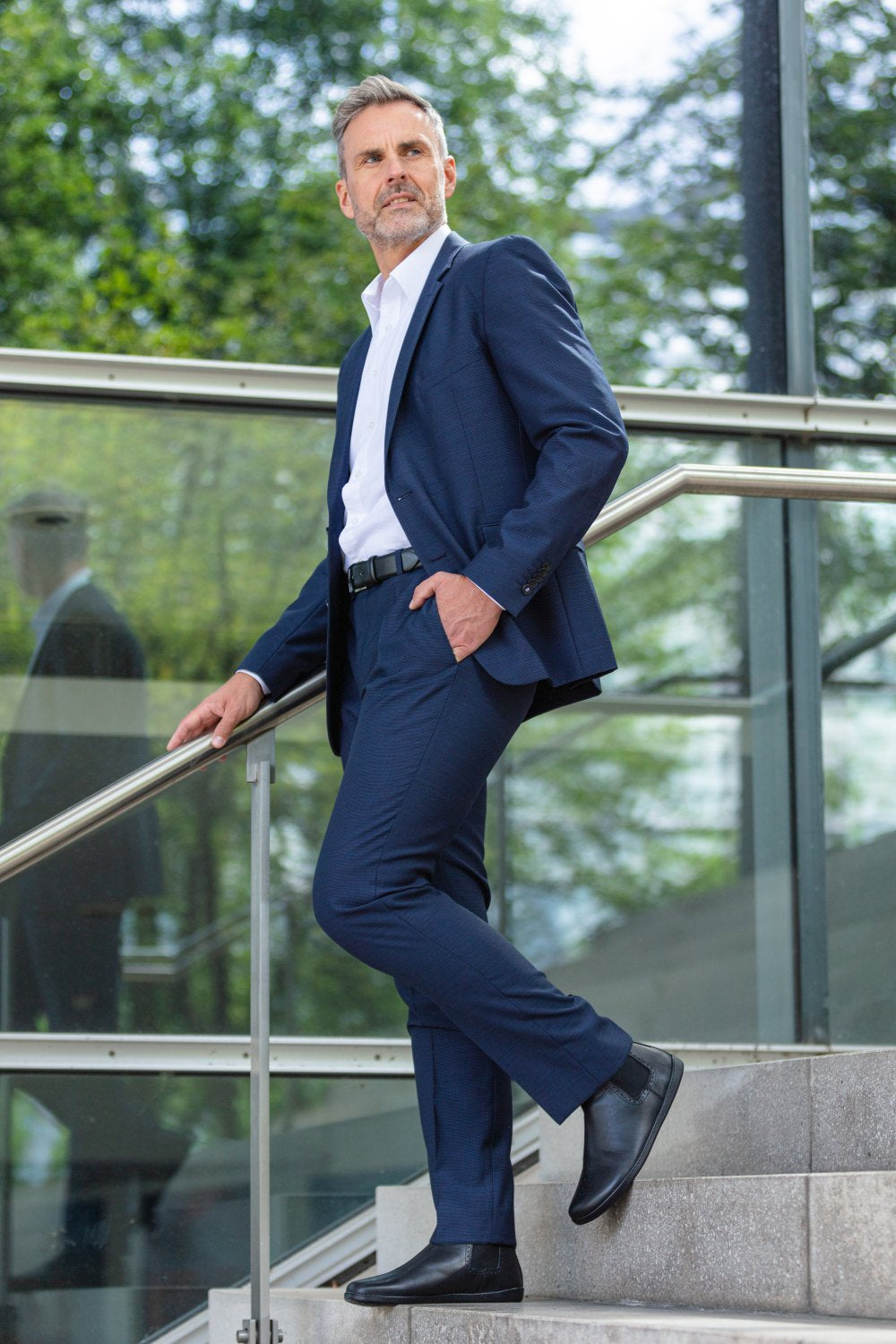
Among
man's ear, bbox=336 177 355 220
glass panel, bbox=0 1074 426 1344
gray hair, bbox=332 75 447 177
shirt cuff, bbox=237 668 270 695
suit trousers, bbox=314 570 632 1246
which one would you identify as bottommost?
glass panel, bbox=0 1074 426 1344

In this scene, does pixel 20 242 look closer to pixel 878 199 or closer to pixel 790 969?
pixel 878 199

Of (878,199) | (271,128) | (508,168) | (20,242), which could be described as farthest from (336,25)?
(878,199)

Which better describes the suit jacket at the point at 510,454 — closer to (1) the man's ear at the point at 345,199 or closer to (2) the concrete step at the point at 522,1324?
(1) the man's ear at the point at 345,199

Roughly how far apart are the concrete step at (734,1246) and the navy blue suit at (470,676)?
0.16m

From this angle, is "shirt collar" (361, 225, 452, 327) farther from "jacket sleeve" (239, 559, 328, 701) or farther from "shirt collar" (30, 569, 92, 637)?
"shirt collar" (30, 569, 92, 637)

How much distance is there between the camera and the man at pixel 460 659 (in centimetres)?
213

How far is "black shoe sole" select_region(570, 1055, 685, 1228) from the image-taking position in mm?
2158

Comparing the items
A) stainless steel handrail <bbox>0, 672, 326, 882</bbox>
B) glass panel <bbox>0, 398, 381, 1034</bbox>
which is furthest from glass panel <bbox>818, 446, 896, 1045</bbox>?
stainless steel handrail <bbox>0, 672, 326, 882</bbox>

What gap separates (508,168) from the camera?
518 inches

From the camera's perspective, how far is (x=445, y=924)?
6.99 ft

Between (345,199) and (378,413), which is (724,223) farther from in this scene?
(378,413)

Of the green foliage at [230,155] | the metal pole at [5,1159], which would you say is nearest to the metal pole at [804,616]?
the metal pole at [5,1159]

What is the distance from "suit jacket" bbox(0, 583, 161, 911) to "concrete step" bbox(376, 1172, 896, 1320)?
1231mm

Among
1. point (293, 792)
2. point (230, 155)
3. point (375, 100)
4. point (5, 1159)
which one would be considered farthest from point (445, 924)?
point (230, 155)
